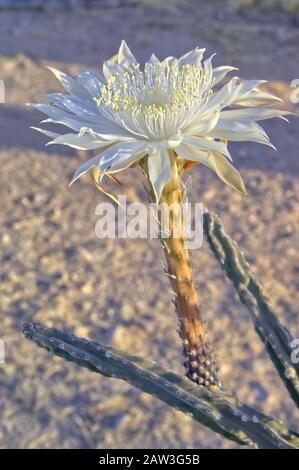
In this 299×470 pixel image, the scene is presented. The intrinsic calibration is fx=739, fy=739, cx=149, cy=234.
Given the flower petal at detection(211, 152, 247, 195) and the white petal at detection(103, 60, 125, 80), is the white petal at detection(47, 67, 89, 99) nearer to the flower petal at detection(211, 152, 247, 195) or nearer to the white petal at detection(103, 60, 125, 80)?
the white petal at detection(103, 60, 125, 80)

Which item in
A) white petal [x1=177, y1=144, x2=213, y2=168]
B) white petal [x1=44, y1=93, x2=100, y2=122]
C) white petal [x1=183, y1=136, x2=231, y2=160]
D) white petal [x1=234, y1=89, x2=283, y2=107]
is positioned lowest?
white petal [x1=177, y1=144, x2=213, y2=168]

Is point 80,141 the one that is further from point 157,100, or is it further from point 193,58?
point 193,58

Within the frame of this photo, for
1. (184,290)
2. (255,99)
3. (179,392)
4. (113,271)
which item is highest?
(255,99)

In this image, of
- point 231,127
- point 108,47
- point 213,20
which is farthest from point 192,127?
point 213,20

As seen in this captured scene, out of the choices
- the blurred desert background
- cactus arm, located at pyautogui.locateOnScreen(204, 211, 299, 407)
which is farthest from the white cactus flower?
the blurred desert background

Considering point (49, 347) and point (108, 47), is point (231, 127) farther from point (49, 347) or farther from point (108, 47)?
point (108, 47)

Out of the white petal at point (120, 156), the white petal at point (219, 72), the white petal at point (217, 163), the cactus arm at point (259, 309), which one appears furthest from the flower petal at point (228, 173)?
the cactus arm at point (259, 309)

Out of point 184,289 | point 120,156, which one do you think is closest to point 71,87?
point 120,156
